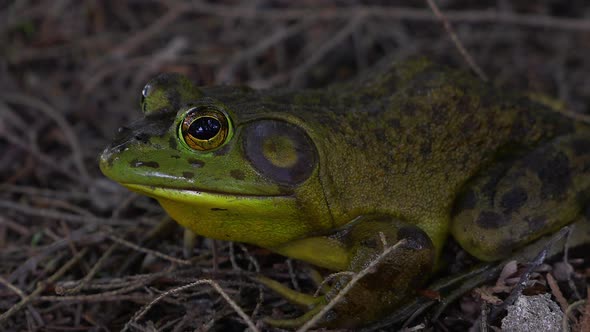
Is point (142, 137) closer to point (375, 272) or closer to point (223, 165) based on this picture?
point (223, 165)

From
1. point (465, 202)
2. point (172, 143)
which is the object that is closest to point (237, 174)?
point (172, 143)

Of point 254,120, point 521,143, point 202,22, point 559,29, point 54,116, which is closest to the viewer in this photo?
point 254,120

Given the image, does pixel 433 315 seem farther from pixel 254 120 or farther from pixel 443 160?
pixel 254 120

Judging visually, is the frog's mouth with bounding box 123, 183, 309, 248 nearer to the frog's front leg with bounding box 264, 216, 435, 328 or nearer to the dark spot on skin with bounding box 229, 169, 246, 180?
the dark spot on skin with bounding box 229, 169, 246, 180

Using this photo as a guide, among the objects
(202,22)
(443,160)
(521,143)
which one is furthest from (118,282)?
(202,22)

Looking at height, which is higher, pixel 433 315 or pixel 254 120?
pixel 254 120

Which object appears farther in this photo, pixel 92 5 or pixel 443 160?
pixel 92 5
